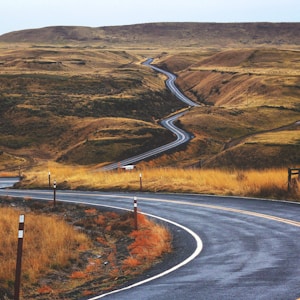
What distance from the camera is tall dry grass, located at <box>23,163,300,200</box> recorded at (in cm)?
2955

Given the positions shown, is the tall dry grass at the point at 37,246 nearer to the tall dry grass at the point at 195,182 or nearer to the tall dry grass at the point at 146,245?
the tall dry grass at the point at 146,245

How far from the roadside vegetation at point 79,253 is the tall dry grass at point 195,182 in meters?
8.47

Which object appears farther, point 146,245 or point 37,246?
point 146,245

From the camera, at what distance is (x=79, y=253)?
57.5 ft

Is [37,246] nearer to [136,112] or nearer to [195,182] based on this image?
[195,182]

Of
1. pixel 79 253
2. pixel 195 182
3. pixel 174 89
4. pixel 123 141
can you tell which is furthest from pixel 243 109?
pixel 79 253

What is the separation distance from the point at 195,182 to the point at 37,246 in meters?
19.8

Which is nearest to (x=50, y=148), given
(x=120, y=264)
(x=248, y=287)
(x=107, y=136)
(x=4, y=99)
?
(x=107, y=136)

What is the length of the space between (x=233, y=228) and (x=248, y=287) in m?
9.27

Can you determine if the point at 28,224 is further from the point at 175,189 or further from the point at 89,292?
the point at 175,189

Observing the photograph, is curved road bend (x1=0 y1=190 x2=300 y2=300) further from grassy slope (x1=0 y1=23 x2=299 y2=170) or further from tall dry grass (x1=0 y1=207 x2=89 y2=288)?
grassy slope (x1=0 y1=23 x2=299 y2=170)

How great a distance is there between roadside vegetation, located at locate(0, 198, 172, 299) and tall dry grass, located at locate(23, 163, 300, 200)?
8.47m

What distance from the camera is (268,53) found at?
537ft

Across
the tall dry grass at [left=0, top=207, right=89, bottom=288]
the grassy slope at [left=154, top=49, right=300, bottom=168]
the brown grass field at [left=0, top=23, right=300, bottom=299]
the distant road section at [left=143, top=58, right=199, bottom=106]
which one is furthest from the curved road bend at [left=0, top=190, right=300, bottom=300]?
the distant road section at [left=143, top=58, right=199, bottom=106]
